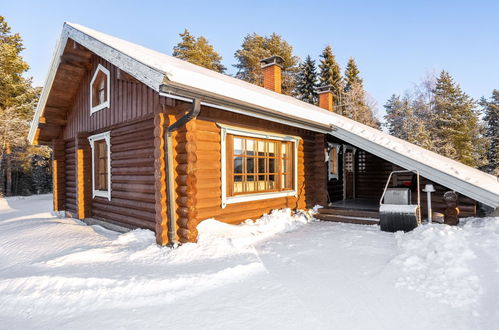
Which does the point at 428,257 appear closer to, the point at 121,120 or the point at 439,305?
the point at 439,305

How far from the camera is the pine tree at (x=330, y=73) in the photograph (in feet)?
93.1

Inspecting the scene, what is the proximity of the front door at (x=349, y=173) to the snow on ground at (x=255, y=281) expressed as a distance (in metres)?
5.26

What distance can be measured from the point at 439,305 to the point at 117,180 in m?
6.57

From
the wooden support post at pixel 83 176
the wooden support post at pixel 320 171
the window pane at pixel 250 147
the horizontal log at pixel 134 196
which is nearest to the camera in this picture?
the horizontal log at pixel 134 196

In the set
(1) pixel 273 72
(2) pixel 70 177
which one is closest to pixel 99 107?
(2) pixel 70 177

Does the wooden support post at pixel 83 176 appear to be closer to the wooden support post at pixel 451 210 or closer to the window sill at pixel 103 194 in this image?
the window sill at pixel 103 194

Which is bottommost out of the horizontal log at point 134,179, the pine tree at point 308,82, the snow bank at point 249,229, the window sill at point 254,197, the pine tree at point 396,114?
the snow bank at point 249,229

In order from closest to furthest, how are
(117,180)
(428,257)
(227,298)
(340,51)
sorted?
(227,298), (428,257), (117,180), (340,51)

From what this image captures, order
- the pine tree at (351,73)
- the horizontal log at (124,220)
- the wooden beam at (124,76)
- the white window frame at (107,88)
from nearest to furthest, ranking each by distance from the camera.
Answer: the wooden beam at (124,76) < the horizontal log at (124,220) < the white window frame at (107,88) < the pine tree at (351,73)

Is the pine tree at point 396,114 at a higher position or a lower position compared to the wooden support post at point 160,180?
higher

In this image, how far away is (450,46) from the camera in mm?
13227

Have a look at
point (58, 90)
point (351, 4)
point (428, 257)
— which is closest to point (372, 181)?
point (351, 4)

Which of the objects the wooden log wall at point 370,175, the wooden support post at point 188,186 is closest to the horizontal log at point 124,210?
the wooden support post at point 188,186

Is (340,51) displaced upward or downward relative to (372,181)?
upward
